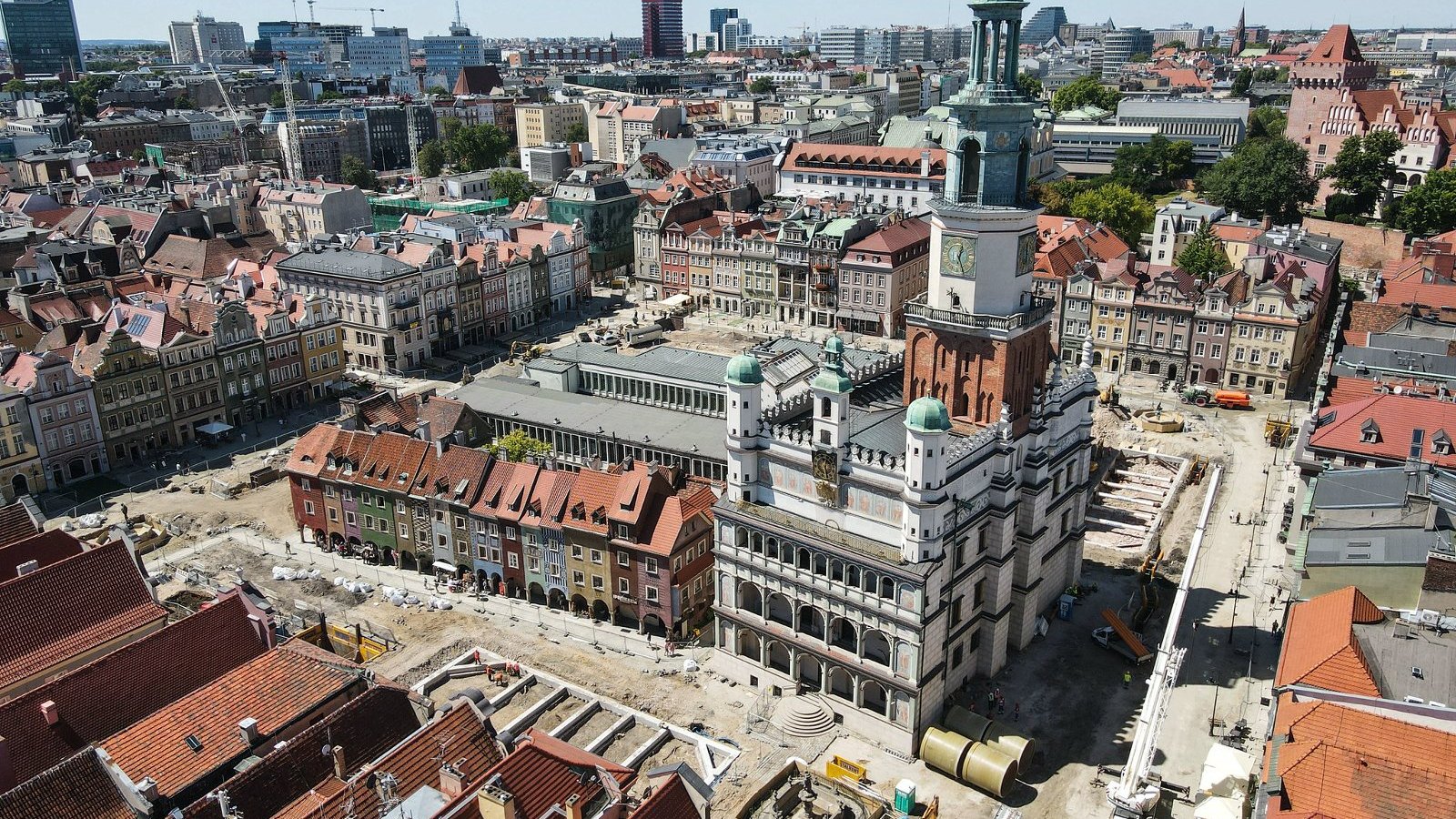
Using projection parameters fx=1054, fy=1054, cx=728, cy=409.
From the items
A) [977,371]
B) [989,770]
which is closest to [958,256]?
[977,371]

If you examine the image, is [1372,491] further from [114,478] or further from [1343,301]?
[114,478]

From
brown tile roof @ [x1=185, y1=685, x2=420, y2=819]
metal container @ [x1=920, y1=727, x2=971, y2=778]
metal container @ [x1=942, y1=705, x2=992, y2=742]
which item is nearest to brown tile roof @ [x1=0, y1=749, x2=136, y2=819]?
brown tile roof @ [x1=185, y1=685, x2=420, y2=819]

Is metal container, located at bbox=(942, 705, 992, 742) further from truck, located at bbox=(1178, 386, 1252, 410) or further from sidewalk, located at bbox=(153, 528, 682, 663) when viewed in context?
truck, located at bbox=(1178, 386, 1252, 410)

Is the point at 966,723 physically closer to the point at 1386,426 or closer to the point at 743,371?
the point at 743,371

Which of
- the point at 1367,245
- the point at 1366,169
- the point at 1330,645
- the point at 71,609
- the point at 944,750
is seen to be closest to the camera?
the point at 1330,645

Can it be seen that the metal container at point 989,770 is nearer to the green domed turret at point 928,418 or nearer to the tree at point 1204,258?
the green domed turret at point 928,418

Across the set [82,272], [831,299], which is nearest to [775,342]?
[831,299]
